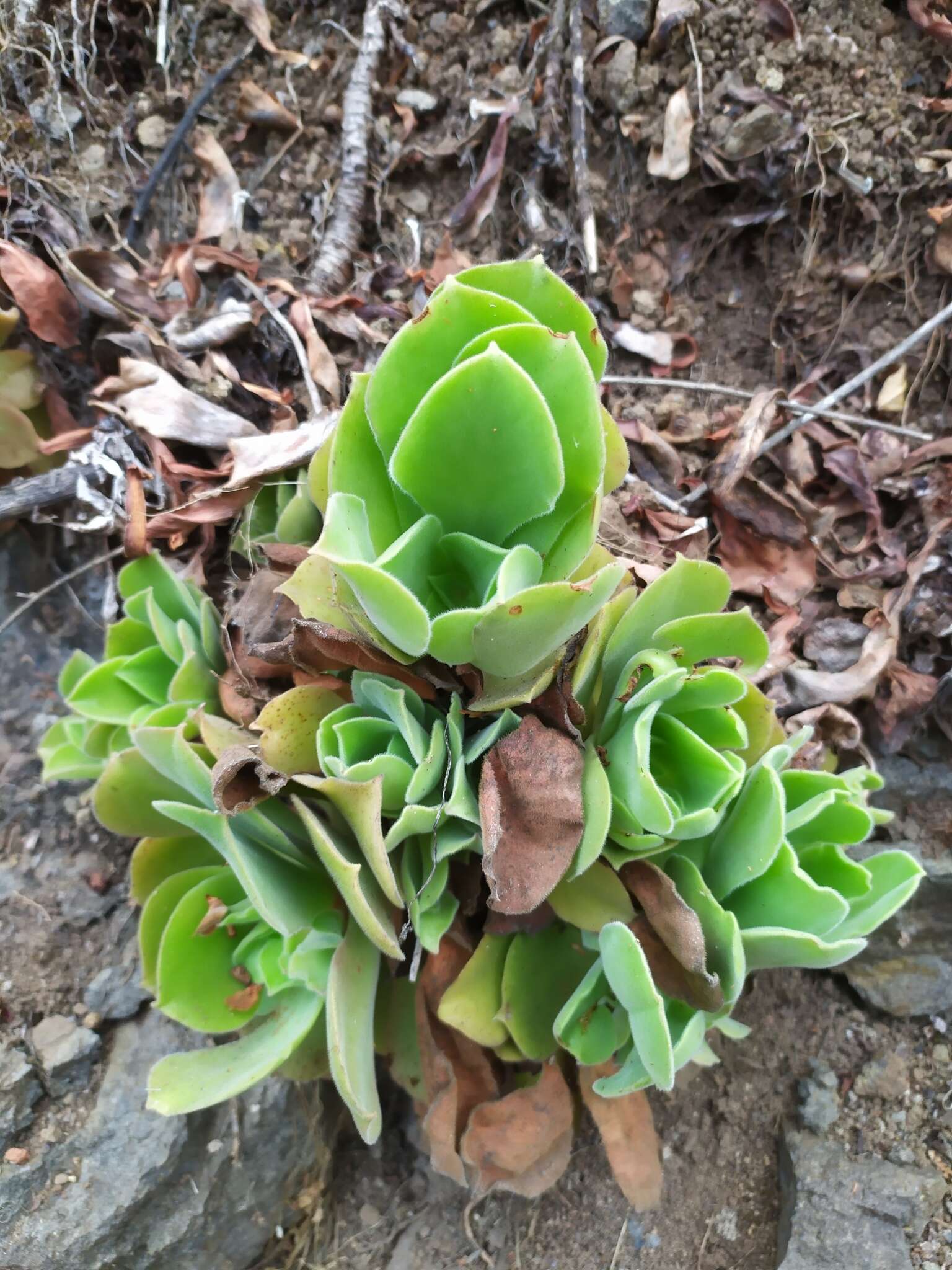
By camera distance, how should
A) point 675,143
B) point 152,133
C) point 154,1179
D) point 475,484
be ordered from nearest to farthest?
point 475,484
point 154,1179
point 675,143
point 152,133

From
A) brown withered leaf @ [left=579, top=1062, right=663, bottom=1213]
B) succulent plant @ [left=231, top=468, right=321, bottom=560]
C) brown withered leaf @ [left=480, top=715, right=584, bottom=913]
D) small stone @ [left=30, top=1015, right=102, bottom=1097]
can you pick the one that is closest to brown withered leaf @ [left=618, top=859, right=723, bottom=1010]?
brown withered leaf @ [left=480, top=715, right=584, bottom=913]

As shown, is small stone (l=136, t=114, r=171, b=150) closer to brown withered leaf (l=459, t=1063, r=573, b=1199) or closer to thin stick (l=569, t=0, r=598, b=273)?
thin stick (l=569, t=0, r=598, b=273)

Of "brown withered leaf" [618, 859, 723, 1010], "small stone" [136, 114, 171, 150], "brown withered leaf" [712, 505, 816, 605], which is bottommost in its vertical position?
"brown withered leaf" [618, 859, 723, 1010]

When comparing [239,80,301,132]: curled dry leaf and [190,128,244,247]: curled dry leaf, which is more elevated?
[239,80,301,132]: curled dry leaf

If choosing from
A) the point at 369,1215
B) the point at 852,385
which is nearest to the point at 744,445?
the point at 852,385

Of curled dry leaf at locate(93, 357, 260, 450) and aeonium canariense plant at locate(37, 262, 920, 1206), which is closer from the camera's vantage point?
aeonium canariense plant at locate(37, 262, 920, 1206)

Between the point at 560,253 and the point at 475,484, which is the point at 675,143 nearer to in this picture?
the point at 560,253

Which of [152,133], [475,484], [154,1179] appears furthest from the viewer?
[152,133]
